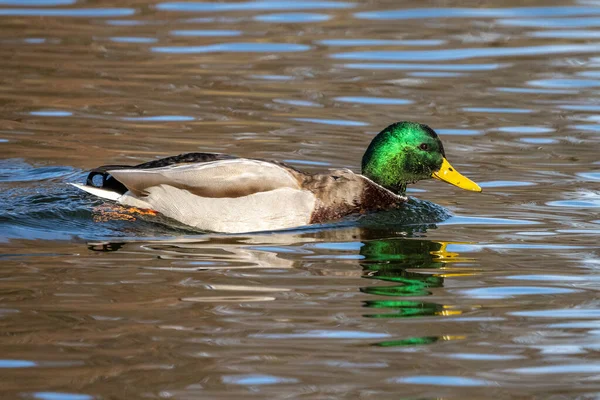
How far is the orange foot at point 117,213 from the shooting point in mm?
8883

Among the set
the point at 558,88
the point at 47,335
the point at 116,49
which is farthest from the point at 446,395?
the point at 116,49

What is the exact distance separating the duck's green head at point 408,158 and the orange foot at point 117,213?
1862 mm

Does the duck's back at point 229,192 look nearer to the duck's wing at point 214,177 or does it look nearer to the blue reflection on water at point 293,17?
the duck's wing at point 214,177

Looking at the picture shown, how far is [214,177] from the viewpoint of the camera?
8727mm

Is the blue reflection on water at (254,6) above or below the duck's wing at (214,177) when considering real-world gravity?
above

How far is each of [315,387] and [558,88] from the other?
940 cm

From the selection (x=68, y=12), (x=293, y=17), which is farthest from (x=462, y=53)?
(x=68, y=12)

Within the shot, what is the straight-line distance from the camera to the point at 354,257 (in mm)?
7969

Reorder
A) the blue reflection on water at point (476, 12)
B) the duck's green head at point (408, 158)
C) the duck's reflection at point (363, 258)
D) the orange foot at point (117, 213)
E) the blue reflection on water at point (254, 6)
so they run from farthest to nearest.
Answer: the blue reflection on water at point (254, 6), the blue reflection on water at point (476, 12), the duck's green head at point (408, 158), the orange foot at point (117, 213), the duck's reflection at point (363, 258)

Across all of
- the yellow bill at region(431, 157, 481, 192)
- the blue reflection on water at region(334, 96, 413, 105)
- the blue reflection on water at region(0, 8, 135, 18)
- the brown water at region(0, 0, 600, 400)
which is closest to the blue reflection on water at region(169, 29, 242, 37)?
the brown water at region(0, 0, 600, 400)

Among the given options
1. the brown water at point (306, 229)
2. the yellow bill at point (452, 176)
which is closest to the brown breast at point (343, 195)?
the brown water at point (306, 229)

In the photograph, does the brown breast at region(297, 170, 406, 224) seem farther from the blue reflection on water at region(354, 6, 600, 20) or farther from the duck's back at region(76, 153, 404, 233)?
the blue reflection on water at region(354, 6, 600, 20)

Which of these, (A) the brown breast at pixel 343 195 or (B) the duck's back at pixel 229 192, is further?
(A) the brown breast at pixel 343 195

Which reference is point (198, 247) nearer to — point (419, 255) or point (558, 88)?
point (419, 255)
